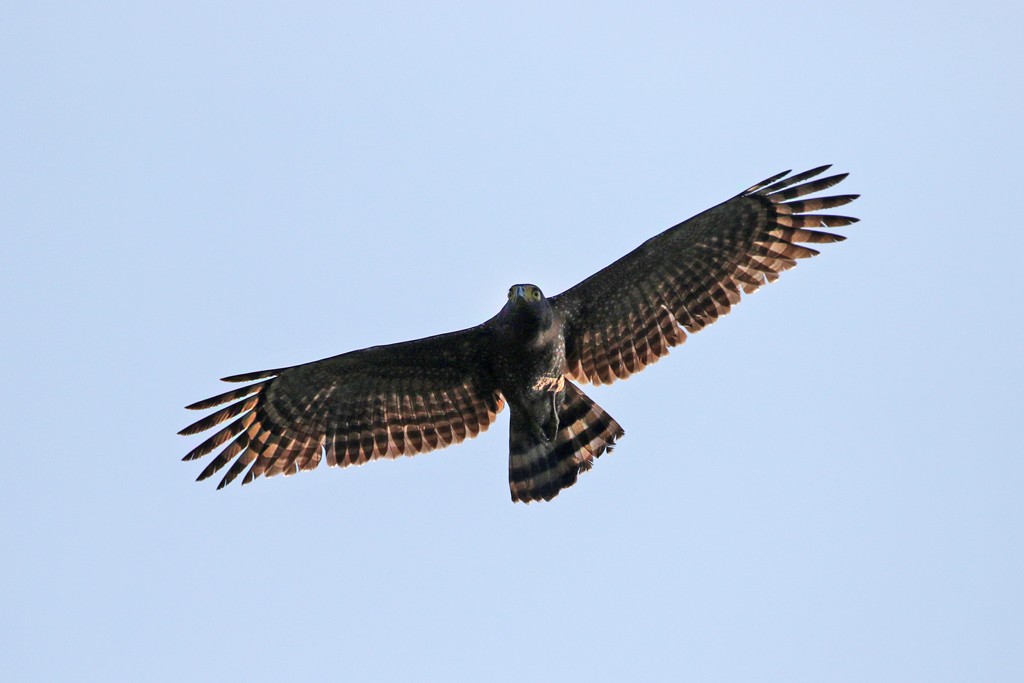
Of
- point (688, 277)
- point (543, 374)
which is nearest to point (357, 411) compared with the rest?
point (543, 374)

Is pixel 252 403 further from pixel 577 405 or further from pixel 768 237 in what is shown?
pixel 768 237

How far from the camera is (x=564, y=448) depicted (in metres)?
17.6

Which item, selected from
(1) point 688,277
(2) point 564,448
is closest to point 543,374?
(2) point 564,448

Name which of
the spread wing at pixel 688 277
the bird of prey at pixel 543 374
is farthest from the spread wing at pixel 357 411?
the spread wing at pixel 688 277

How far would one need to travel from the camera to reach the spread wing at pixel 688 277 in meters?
17.4

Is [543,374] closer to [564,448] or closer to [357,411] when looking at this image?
[564,448]

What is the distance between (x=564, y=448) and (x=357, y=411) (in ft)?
6.16

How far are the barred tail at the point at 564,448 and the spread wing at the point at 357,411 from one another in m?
0.52

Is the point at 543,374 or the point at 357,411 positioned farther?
the point at 357,411

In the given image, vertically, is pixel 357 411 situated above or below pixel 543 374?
above

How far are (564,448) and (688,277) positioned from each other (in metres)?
1.86

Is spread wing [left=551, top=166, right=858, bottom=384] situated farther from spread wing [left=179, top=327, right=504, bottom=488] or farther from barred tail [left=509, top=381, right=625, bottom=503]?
spread wing [left=179, top=327, right=504, bottom=488]

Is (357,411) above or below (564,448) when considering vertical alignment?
above

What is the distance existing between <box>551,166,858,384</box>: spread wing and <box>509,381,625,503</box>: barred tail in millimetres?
317
